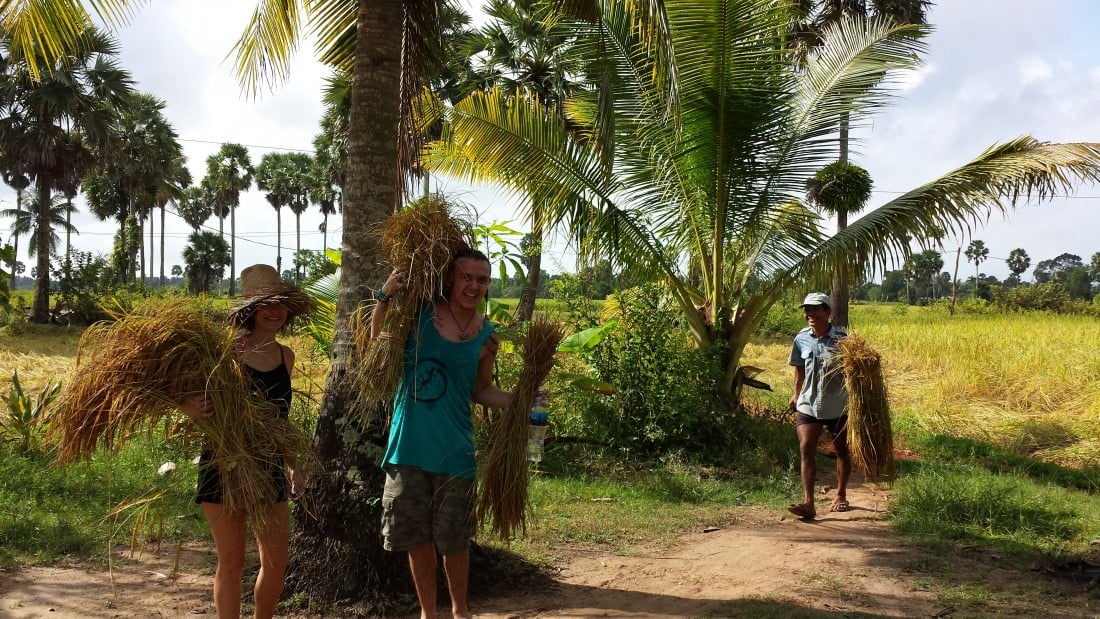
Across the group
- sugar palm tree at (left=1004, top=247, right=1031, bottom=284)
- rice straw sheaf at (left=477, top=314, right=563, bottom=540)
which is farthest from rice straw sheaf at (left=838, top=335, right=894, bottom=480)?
sugar palm tree at (left=1004, top=247, right=1031, bottom=284)

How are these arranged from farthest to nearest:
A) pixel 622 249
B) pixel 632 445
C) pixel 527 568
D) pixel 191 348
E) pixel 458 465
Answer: pixel 622 249 < pixel 632 445 < pixel 527 568 < pixel 458 465 < pixel 191 348

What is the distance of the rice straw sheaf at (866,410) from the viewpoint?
5.10 m

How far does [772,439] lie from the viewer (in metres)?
7.93

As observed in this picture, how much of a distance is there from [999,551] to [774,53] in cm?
502

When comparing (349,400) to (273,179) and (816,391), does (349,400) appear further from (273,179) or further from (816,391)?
(273,179)

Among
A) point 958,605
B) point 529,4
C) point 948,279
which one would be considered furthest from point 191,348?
point 948,279

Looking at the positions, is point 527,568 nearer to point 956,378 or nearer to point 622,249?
point 622,249

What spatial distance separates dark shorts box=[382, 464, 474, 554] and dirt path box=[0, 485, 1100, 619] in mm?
863

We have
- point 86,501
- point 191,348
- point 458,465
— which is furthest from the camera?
point 86,501

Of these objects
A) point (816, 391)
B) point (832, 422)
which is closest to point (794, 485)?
point (832, 422)

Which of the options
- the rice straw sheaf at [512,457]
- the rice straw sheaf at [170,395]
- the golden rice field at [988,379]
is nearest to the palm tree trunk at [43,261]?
the golden rice field at [988,379]

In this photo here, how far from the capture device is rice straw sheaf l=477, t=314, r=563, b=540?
10.1ft

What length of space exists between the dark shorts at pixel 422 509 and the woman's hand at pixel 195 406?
2.37ft

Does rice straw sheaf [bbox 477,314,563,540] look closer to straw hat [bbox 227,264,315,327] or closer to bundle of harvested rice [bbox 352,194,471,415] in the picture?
bundle of harvested rice [bbox 352,194,471,415]
